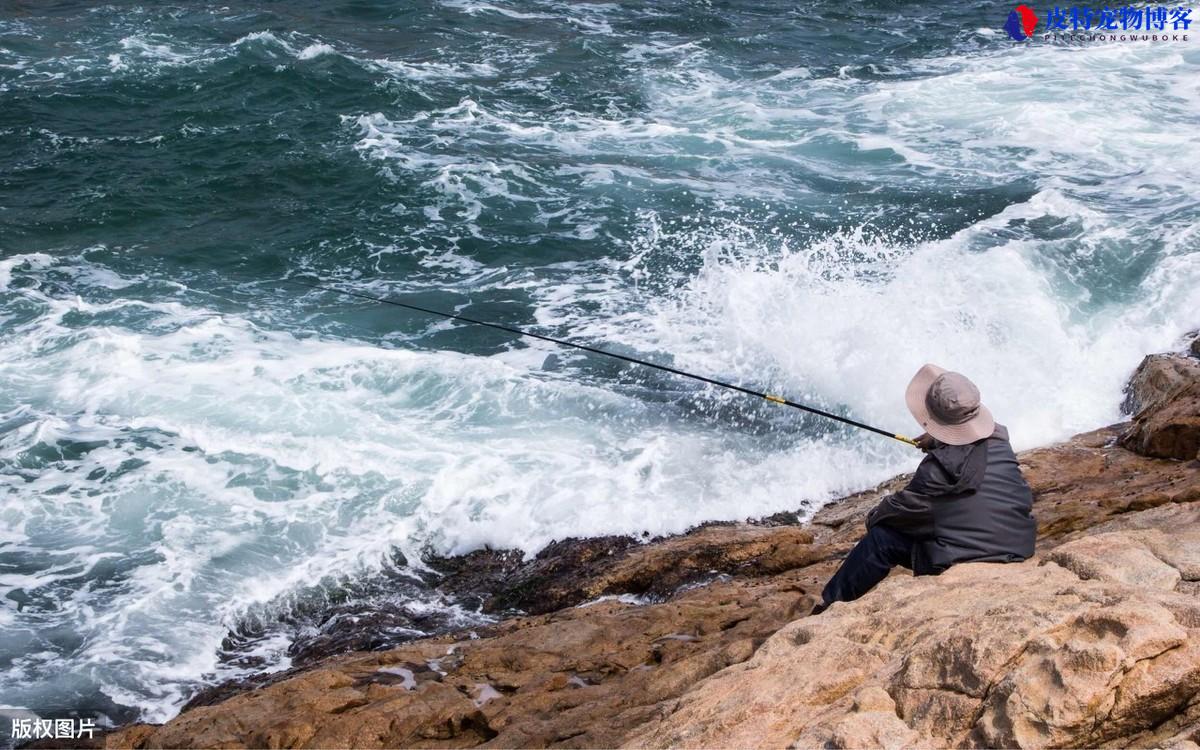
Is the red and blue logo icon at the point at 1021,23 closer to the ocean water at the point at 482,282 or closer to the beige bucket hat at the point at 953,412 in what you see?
the ocean water at the point at 482,282

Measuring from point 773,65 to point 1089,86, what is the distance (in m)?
4.36

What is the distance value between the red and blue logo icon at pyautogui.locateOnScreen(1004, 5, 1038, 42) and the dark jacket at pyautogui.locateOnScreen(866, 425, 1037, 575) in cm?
1568

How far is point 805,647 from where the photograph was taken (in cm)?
368

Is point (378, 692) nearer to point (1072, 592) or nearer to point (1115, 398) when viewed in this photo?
point (1072, 592)

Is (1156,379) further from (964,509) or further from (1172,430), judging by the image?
(964,509)

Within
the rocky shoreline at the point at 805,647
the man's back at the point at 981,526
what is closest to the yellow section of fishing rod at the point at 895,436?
the man's back at the point at 981,526

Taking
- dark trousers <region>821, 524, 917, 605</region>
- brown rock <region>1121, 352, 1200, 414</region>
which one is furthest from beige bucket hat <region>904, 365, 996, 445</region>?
brown rock <region>1121, 352, 1200, 414</region>

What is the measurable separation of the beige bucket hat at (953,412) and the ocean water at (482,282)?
3044mm

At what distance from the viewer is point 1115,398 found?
798 centimetres

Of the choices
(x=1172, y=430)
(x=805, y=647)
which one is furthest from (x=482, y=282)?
(x=805, y=647)

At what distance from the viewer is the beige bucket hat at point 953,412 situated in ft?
13.5

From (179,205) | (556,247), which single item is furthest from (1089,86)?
(179,205)

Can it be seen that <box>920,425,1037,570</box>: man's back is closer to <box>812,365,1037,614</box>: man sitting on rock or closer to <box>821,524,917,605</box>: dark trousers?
<box>812,365,1037,614</box>: man sitting on rock

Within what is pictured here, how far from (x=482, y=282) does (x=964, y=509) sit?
7.45 meters
